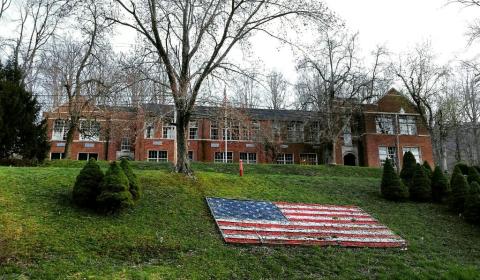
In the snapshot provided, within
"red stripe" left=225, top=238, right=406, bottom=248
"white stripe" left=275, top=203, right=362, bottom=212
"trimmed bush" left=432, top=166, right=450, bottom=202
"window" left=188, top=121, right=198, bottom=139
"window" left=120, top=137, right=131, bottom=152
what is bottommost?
"red stripe" left=225, top=238, right=406, bottom=248

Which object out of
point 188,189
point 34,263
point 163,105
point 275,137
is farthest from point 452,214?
point 275,137

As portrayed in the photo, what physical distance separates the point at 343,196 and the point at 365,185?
3.03 m

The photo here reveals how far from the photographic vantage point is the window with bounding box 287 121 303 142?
42.2 metres

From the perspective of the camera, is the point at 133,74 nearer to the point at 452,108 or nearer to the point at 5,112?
the point at 5,112

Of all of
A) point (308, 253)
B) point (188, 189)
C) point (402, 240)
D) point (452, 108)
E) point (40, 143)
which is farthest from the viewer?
point (452, 108)

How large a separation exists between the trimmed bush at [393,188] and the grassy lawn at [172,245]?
123cm

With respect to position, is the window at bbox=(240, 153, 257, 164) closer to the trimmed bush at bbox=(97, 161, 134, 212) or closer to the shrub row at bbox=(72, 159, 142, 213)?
the shrub row at bbox=(72, 159, 142, 213)

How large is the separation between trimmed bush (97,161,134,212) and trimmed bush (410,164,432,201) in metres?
12.1

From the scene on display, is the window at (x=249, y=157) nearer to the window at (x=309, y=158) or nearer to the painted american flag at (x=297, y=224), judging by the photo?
the window at (x=309, y=158)

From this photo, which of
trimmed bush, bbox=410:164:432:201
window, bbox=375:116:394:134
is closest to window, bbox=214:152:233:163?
window, bbox=375:116:394:134

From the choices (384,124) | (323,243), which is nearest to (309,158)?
(384,124)

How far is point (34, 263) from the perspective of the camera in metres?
8.88

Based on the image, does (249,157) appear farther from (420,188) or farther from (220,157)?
(420,188)

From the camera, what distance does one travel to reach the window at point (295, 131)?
42.2 meters
